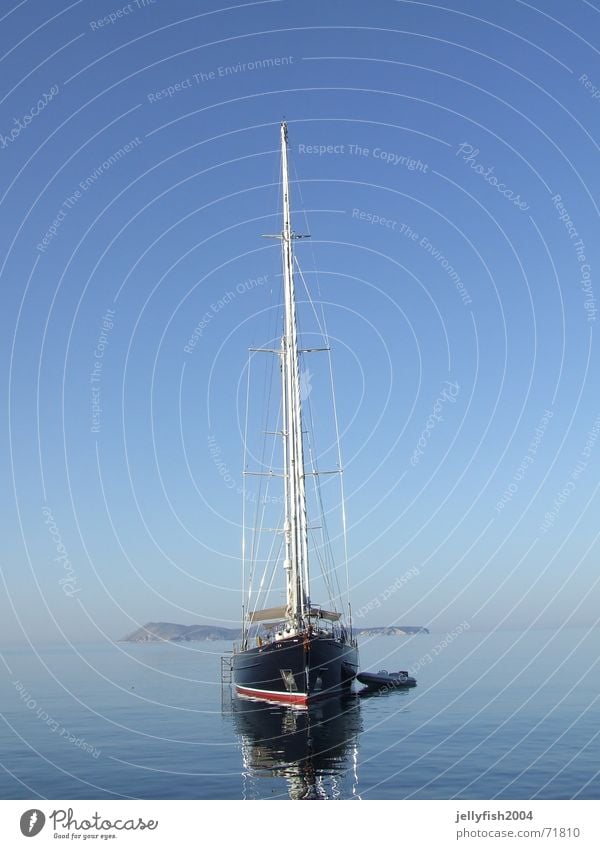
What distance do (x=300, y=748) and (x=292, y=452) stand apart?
28688 mm

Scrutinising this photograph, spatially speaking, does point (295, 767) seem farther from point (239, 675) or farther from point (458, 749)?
point (239, 675)

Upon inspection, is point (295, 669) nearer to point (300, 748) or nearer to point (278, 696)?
point (278, 696)

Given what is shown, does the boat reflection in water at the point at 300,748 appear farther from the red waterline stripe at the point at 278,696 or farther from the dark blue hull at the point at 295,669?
the dark blue hull at the point at 295,669

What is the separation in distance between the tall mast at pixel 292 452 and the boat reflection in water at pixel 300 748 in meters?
8.12

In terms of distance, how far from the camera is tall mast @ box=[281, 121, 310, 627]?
6166 centimetres

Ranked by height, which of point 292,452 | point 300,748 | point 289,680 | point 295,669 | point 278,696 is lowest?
point 300,748

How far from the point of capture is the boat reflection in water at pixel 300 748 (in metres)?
30.1

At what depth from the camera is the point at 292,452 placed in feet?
212

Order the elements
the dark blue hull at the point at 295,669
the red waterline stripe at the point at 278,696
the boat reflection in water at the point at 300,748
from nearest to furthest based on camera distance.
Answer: the boat reflection in water at the point at 300,748 < the dark blue hull at the point at 295,669 < the red waterline stripe at the point at 278,696

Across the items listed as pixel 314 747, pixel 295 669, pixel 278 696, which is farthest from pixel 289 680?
pixel 314 747

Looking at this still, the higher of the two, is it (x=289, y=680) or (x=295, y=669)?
(x=295, y=669)

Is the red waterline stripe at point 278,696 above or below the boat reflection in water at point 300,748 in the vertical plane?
above

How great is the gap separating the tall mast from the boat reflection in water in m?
8.12
